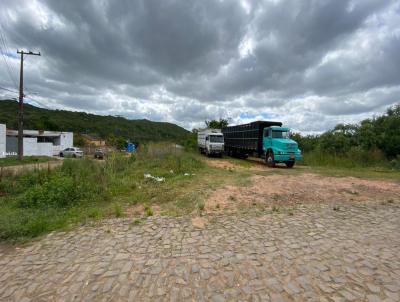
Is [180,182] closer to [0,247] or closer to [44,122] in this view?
[0,247]

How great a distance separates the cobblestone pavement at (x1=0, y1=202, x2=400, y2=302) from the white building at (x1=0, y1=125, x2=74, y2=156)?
3482 centimetres

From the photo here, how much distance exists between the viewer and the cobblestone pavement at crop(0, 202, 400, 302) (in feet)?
10.1

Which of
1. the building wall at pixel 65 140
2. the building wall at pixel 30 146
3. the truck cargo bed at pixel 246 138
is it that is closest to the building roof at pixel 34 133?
the building wall at pixel 65 140

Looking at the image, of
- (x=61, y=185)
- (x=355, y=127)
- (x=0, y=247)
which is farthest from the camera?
(x=355, y=127)

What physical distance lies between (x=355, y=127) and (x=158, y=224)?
22.9 meters

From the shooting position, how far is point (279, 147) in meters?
16.0

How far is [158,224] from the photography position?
5473 millimetres

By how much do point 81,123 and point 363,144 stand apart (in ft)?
281

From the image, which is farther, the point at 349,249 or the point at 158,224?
the point at 158,224

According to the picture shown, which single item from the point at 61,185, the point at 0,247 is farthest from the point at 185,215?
Result: the point at 61,185

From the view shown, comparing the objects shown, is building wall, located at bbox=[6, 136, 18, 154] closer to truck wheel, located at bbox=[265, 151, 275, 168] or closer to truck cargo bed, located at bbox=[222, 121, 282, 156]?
truck cargo bed, located at bbox=[222, 121, 282, 156]

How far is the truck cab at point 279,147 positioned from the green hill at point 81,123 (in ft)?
132

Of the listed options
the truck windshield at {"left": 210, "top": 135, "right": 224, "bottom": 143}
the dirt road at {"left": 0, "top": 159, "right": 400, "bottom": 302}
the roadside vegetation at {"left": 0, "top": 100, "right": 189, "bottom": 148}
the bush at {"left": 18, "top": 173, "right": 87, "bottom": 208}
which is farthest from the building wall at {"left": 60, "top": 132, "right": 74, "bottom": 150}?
the dirt road at {"left": 0, "top": 159, "right": 400, "bottom": 302}

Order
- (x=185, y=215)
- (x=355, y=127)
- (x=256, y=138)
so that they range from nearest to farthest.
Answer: (x=185, y=215), (x=256, y=138), (x=355, y=127)
